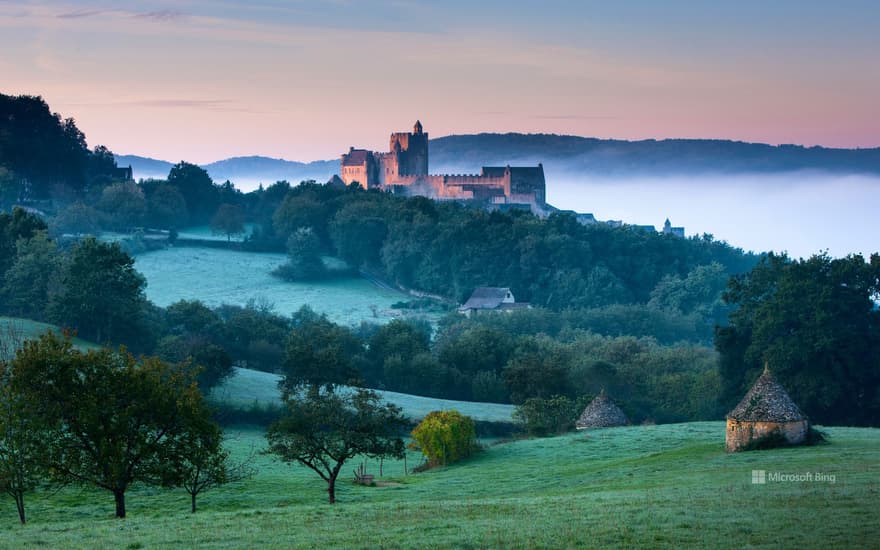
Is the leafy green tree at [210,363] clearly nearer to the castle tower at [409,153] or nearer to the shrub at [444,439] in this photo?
the shrub at [444,439]

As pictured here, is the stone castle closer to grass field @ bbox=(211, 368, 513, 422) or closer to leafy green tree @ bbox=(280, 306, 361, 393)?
grass field @ bbox=(211, 368, 513, 422)

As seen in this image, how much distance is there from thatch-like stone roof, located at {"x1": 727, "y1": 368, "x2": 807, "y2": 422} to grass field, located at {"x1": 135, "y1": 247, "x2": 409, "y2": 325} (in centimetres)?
6369

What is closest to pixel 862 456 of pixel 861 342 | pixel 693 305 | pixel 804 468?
pixel 804 468

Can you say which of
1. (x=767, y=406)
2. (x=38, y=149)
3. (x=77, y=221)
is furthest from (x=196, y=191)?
(x=767, y=406)

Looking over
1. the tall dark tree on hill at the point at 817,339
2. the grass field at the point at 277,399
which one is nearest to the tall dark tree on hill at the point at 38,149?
the grass field at the point at 277,399

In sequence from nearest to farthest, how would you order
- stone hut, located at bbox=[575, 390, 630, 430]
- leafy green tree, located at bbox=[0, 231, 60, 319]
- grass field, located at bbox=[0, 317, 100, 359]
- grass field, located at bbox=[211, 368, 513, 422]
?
stone hut, located at bbox=[575, 390, 630, 430]
grass field, located at bbox=[211, 368, 513, 422]
grass field, located at bbox=[0, 317, 100, 359]
leafy green tree, located at bbox=[0, 231, 60, 319]

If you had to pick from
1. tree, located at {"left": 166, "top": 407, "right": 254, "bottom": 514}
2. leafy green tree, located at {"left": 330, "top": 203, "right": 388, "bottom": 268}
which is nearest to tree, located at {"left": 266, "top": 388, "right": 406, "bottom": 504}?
tree, located at {"left": 166, "top": 407, "right": 254, "bottom": 514}

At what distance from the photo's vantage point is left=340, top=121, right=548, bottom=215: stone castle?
16988 cm

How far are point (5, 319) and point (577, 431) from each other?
115 feet

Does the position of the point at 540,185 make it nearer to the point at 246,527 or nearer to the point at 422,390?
the point at 422,390

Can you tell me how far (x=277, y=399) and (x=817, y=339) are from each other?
1059 inches

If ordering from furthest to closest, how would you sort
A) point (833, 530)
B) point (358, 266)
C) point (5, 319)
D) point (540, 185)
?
1. point (540, 185)
2. point (358, 266)
3. point (5, 319)
4. point (833, 530)

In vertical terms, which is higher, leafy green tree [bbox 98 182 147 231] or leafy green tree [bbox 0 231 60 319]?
leafy green tree [bbox 98 182 147 231]

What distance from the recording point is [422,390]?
2852 inches
